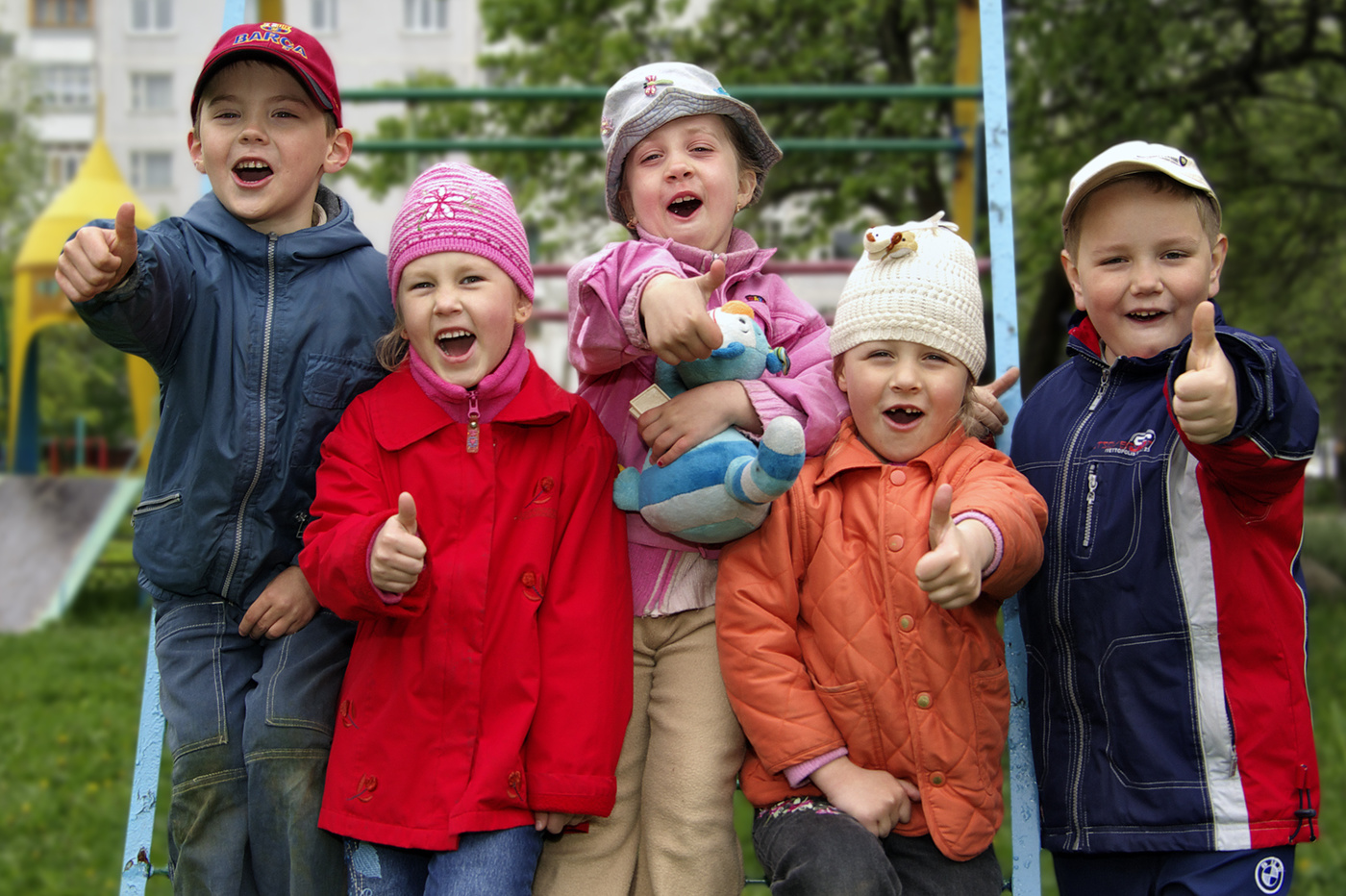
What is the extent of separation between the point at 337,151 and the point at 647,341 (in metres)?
0.96

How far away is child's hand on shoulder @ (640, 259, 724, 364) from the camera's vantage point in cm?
202

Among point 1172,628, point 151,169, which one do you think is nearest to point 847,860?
point 1172,628

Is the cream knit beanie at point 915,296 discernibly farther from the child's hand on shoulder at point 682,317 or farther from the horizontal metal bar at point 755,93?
the horizontal metal bar at point 755,93

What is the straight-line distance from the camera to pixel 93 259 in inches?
80.1

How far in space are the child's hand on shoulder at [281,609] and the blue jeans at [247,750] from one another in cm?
2

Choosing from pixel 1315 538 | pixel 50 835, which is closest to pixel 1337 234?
pixel 1315 538

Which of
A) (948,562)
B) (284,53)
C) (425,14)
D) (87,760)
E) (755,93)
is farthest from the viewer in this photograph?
(425,14)

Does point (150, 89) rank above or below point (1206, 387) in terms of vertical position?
above

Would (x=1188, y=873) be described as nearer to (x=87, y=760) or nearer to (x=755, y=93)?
(x=755, y=93)

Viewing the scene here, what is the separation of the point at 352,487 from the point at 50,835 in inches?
140

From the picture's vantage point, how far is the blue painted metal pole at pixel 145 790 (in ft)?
7.38

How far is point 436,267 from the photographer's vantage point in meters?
2.23

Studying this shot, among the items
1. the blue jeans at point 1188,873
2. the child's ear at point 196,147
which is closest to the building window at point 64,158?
the child's ear at point 196,147

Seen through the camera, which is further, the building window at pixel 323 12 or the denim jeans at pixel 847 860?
the building window at pixel 323 12
